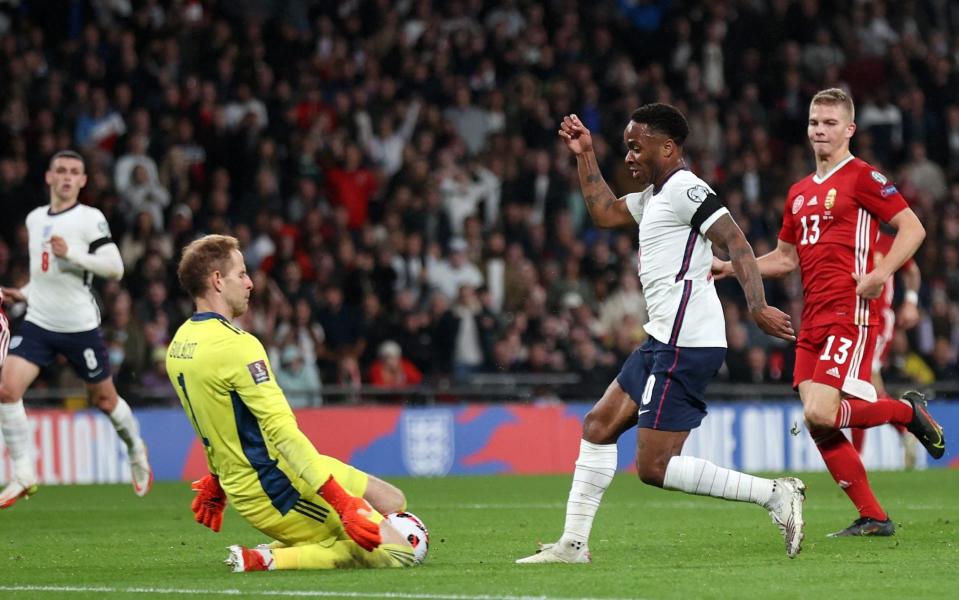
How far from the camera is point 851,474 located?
9438 millimetres

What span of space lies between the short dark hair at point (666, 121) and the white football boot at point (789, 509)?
5.68 feet

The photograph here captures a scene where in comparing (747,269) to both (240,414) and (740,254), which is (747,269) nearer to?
(740,254)

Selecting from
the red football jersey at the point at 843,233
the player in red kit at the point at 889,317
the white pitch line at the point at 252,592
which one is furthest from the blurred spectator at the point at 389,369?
the white pitch line at the point at 252,592

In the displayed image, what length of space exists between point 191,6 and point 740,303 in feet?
26.5

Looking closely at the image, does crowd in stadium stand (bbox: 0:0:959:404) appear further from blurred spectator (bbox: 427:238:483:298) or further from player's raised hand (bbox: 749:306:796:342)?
player's raised hand (bbox: 749:306:796:342)

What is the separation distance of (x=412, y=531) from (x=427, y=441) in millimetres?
10401

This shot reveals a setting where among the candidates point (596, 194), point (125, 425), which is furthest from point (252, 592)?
point (125, 425)

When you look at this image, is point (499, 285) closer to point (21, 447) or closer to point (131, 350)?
point (131, 350)

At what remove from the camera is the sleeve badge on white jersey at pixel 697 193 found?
7688mm

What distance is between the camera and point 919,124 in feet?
77.2

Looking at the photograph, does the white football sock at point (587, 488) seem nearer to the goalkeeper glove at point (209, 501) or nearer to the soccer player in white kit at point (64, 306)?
the goalkeeper glove at point (209, 501)

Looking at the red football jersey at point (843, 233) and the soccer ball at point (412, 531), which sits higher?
the red football jersey at point (843, 233)

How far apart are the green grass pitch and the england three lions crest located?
399 cm

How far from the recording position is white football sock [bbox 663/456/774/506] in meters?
7.74
